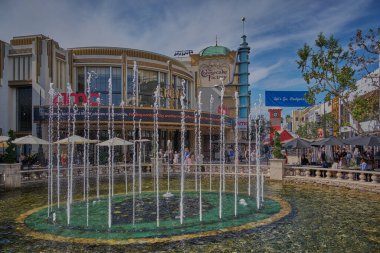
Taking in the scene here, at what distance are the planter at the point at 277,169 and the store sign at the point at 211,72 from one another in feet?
123

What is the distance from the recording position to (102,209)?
1395cm

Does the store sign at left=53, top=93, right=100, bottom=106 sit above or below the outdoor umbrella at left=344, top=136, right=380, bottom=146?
above

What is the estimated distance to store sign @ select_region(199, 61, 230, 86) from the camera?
5944 centimetres

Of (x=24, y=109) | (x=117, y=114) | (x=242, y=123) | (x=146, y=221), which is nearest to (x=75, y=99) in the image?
(x=117, y=114)

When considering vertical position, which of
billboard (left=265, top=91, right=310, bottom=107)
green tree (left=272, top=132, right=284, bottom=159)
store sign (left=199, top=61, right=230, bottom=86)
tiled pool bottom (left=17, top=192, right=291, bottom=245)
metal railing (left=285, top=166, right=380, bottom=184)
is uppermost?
store sign (left=199, top=61, right=230, bottom=86)

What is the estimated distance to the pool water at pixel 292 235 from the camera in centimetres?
862

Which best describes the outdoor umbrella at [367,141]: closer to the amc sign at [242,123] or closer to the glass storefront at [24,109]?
the amc sign at [242,123]

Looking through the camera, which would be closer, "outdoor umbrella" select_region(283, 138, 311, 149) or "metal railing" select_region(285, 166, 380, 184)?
"metal railing" select_region(285, 166, 380, 184)

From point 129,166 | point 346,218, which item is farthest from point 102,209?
point 129,166

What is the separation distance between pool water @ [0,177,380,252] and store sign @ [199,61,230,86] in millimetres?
46018

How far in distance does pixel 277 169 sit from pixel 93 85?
29.9 meters

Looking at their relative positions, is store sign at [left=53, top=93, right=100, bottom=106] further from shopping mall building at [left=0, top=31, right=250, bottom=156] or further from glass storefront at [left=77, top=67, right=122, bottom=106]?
glass storefront at [left=77, top=67, right=122, bottom=106]

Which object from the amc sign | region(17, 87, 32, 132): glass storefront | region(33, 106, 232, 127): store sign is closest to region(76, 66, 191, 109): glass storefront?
region(17, 87, 32, 132): glass storefront

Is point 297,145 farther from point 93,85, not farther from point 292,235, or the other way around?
point 93,85
